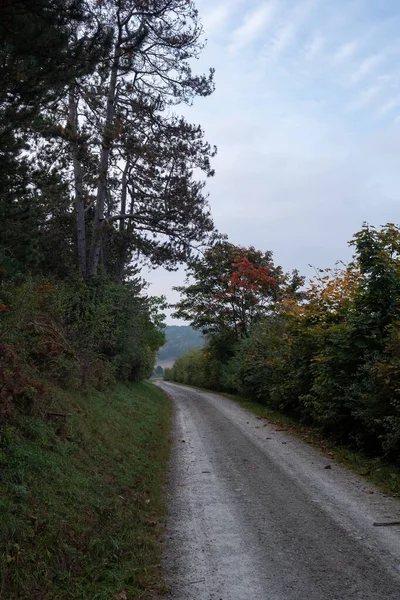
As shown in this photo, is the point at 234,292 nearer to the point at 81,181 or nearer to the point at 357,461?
the point at 81,181

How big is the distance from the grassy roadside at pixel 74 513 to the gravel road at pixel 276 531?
1.14 ft

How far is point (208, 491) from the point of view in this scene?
24.2 ft

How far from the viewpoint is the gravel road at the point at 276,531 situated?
421 cm

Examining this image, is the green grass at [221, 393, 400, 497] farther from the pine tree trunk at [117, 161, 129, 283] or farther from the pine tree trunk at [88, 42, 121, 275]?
the pine tree trunk at [117, 161, 129, 283]

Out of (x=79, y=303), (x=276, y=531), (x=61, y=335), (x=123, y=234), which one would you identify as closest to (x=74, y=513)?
(x=276, y=531)

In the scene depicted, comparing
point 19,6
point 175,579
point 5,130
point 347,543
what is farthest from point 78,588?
point 5,130

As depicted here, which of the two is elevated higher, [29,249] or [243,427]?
[29,249]

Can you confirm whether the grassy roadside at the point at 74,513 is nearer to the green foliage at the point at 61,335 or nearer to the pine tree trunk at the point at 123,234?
the green foliage at the point at 61,335

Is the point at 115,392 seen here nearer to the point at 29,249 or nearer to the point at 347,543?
the point at 29,249

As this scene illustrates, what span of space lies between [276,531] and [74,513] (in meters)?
2.37

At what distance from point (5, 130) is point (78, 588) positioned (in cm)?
755

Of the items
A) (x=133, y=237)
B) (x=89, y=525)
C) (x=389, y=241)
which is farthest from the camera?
(x=133, y=237)

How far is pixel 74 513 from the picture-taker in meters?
5.14

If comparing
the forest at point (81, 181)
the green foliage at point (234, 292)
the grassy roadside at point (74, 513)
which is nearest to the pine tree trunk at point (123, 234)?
the forest at point (81, 181)
